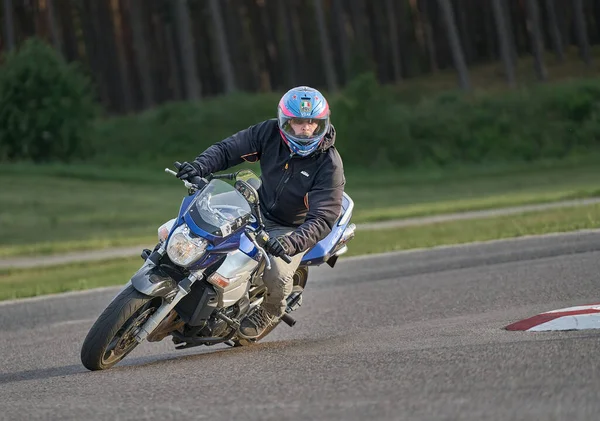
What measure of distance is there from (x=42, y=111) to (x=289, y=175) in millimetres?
42619

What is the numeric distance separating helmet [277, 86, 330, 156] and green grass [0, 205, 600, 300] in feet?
26.7

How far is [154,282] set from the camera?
26.8 ft

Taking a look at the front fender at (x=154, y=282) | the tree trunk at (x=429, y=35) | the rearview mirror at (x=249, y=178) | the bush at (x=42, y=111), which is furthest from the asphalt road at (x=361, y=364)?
the tree trunk at (x=429, y=35)

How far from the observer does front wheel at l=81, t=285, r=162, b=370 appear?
316 inches

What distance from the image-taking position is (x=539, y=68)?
204 feet

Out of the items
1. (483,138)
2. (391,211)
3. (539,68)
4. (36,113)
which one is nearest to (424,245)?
(391,211)

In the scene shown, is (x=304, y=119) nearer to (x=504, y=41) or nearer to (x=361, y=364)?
(x=361, y=364)

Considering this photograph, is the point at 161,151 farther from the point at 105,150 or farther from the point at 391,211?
the point at 391,211

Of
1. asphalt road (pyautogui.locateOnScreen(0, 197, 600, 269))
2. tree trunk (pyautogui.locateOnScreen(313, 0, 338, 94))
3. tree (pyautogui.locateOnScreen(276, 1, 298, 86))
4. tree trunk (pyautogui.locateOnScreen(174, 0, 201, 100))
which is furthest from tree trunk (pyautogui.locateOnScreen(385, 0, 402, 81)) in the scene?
asphalt road (pyautogui.locateOnScreen(0, 197, 600, 269))

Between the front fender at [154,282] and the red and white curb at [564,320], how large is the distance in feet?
8.79

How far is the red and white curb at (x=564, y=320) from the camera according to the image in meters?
8.79

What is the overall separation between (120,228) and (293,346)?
21132 millimetres

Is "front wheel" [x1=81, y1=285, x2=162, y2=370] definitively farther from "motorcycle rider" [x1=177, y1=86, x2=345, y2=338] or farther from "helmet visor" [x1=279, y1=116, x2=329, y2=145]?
"helmet visor" [x1=279, y1=116, x2=329, y2=145]

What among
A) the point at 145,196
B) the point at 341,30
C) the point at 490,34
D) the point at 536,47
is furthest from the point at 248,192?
the point at 490,34
